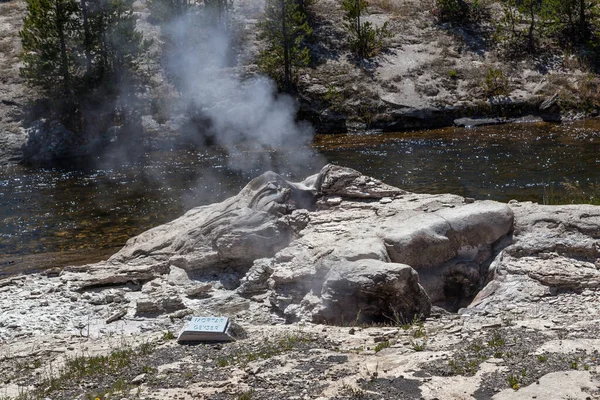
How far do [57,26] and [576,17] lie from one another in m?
26.5

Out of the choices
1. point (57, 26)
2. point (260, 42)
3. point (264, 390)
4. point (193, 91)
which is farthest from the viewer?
point (260, 42)

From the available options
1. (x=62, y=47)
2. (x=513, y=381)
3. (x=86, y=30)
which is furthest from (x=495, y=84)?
(x=513, y=381)

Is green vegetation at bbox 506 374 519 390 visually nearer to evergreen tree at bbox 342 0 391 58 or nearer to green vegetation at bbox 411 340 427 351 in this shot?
green vegetation at bbox 411 340 427 351

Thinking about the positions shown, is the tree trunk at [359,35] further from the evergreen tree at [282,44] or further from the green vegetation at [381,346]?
the green vegetation at [381,346]

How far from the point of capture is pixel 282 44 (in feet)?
110

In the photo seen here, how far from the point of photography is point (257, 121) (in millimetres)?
30891

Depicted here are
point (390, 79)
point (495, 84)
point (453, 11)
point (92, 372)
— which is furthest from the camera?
point (453, 11)

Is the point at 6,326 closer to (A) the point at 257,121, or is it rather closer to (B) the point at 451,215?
(B) the point at 451,215

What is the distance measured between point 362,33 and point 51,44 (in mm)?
15298

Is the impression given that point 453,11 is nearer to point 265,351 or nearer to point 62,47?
point 62,47

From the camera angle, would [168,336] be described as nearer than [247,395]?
No

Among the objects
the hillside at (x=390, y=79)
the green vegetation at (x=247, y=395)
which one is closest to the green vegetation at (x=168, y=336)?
the green vegetation at (x=247, y=395)

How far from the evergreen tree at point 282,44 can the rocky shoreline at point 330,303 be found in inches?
823

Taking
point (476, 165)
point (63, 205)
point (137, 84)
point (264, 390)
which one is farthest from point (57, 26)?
point (264, 390)
